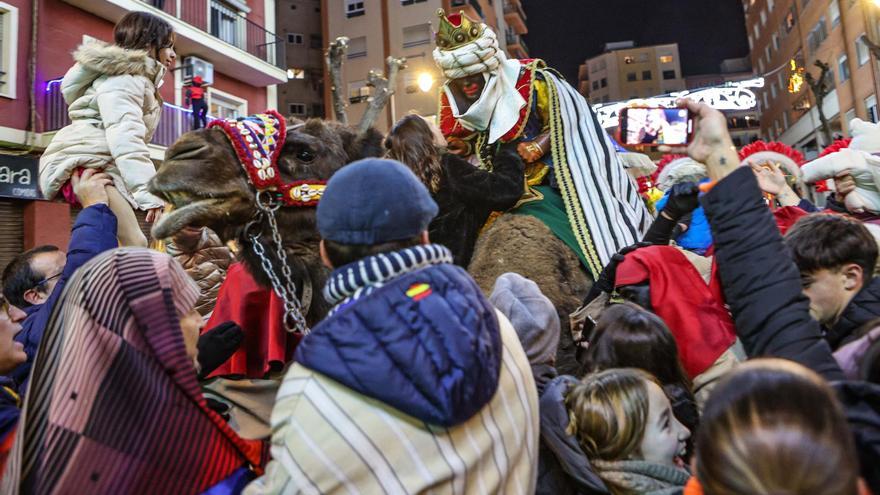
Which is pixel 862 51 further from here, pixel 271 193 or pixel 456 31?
pixel 271 193

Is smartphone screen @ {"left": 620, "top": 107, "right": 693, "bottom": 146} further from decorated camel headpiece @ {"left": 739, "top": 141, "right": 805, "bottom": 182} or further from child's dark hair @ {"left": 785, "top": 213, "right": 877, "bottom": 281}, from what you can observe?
decorated camel headpiece @ {"left": 739, "top": 141, "right": 805, "bottom": 182}

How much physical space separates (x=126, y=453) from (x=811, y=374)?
5.10 feet

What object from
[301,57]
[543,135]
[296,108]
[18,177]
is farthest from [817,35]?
[543,135]

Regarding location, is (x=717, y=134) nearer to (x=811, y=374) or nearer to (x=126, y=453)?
(x=811, y=374)

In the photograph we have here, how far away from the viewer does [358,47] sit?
39438 mm

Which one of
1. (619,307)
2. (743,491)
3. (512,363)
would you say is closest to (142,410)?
(512,363)

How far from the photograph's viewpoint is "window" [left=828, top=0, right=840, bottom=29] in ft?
105

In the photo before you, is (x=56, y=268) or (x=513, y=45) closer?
(x=56, y=268)

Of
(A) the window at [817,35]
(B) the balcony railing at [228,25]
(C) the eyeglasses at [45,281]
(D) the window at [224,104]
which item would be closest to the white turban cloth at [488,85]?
(C) the eyeglasses at [45,281]

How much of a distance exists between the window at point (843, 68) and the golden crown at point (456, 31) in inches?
1366

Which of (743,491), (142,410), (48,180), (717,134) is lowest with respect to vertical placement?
(743,491)

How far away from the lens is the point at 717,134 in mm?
2123

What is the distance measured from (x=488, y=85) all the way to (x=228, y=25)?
21.1 meters

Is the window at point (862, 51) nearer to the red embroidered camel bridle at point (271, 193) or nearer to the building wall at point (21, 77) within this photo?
the building wall at point (21, 77)
